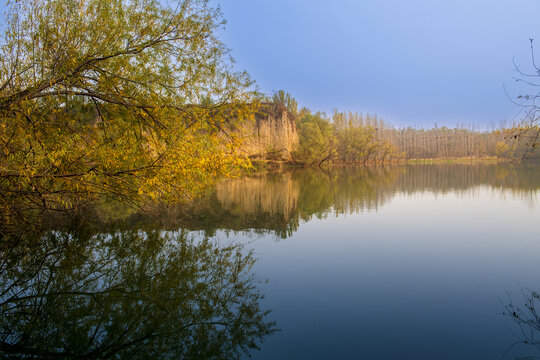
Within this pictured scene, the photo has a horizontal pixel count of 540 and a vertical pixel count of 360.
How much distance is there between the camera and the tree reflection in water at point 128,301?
433cm

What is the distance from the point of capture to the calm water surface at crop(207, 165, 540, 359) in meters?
4.36

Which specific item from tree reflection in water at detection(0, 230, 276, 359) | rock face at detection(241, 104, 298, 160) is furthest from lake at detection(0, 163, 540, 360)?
rock face at detection(241, 104, 298, 160)

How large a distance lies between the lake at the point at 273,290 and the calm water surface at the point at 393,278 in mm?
29

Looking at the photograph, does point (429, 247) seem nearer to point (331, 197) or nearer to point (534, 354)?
point (534, 354)

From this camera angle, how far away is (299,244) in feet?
30.0

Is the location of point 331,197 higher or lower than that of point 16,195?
lower

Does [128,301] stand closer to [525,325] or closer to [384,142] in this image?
[525,325]

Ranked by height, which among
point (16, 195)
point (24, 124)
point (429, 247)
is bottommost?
point (429, 247)

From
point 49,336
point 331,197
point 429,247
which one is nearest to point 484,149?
point 331,197

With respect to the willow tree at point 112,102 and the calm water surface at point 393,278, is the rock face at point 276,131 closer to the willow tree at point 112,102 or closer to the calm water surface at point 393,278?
the calm water surface at point 393,278

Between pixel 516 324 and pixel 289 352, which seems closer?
pixel 289 352

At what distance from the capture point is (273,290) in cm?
603

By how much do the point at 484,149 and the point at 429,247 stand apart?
4907 inches

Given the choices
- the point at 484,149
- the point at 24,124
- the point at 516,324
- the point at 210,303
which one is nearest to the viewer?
the point at 516,324
